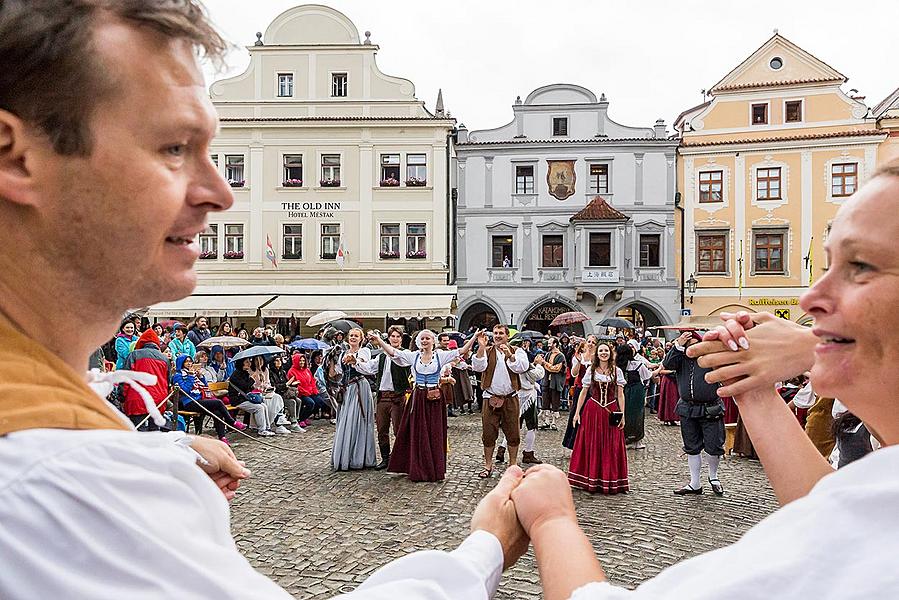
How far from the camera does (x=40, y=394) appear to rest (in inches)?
31.1

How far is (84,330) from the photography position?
0.97 metres

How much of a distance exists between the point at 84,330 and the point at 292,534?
5.73 metres

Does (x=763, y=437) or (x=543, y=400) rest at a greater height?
(x=763, y=437)

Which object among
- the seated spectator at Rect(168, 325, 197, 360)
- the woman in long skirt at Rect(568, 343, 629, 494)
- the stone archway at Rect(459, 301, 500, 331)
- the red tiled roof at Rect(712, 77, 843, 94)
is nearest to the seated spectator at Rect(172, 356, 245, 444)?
the seated spectator at Rect(168, 325, 197, 360)

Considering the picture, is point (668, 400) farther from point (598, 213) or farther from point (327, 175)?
point (327, 175)

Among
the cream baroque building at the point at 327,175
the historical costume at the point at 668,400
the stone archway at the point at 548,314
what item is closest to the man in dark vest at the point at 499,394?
the historical costume at the point at 668,400

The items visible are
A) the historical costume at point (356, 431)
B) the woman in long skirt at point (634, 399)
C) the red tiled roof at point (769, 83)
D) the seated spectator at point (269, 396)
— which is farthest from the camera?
the red tiled roof at point (769, 83)

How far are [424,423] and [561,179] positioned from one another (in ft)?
68.2

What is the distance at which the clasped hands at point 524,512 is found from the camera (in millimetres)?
1363

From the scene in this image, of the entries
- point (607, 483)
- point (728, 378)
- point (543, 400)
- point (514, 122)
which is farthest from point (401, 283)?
point (728, 378)

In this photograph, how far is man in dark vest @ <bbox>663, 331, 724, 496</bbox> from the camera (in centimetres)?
804

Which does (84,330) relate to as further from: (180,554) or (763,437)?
(763,437)

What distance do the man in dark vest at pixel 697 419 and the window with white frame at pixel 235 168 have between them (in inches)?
848

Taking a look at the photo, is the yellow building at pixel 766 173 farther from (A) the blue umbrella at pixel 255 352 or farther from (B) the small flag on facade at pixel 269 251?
(A) the blue umbrella at pixel 255 352
